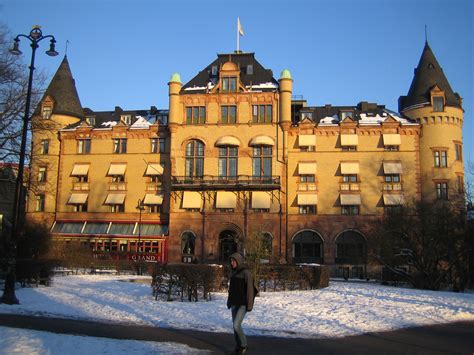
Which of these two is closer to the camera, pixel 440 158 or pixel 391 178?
pixel 440 158

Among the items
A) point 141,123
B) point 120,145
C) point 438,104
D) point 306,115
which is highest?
point 438,104

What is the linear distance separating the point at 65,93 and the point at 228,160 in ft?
76.3

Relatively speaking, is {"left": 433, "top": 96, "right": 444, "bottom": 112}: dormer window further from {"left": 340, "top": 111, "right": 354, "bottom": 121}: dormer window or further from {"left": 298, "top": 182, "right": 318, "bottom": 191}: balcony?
{"left": 298, "top": 182, "right": 318, "bottom": 191}: balcony

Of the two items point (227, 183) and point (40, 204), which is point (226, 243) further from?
point (40, 204)

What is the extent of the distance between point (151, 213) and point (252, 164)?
12.8 m

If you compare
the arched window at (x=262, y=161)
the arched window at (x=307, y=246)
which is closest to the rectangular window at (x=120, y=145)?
the arched window at (x=262, y=161)

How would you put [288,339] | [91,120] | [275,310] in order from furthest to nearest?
[91,120], [275,310], [288,339]

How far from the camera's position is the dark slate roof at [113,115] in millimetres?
57688

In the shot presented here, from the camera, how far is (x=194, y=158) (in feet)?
168

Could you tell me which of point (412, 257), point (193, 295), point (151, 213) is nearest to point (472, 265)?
point (412, 257)

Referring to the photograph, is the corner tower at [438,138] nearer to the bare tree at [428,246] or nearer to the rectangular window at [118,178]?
the bare tree at [428,246]

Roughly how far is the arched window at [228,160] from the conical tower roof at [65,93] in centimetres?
2028

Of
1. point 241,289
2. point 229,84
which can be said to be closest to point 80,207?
point 229,84

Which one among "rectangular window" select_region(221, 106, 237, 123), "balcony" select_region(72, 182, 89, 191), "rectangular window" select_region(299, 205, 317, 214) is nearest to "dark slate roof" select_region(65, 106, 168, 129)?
"balcony" select_region(72, 182, 89, 191)
